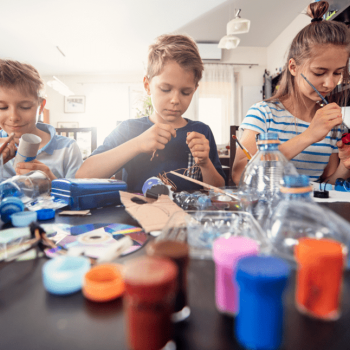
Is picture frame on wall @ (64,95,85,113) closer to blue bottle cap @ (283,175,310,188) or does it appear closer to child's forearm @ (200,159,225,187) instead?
child's forearm @ (200,159,225,187)

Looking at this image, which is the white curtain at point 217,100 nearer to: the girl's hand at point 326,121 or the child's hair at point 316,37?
the child's hair at point 316,37

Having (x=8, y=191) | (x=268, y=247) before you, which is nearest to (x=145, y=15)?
(x=8, y=191)

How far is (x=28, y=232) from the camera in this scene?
386 mm

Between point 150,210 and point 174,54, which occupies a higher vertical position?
point 174,54

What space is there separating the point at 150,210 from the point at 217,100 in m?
4.21

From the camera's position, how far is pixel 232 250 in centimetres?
21

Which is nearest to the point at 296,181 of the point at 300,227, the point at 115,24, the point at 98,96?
the point at 300,227

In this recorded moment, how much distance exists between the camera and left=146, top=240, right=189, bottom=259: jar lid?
0.20 metres

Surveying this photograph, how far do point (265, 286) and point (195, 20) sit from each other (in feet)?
12.1

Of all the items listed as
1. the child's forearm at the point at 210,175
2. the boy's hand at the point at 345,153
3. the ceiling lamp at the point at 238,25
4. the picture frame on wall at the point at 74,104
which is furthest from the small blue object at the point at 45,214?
the picture frame on wall at the point at 74,104

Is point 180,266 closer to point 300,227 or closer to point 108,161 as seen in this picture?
point 300,227

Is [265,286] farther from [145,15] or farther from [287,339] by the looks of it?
[145,15]

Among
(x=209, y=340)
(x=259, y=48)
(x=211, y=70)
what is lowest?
(x=209, y=340)

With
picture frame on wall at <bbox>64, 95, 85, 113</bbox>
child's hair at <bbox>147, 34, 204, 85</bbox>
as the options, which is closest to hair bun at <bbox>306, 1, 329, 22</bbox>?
child's hair at <bbox>147, 34, 204, 85</bbox>
